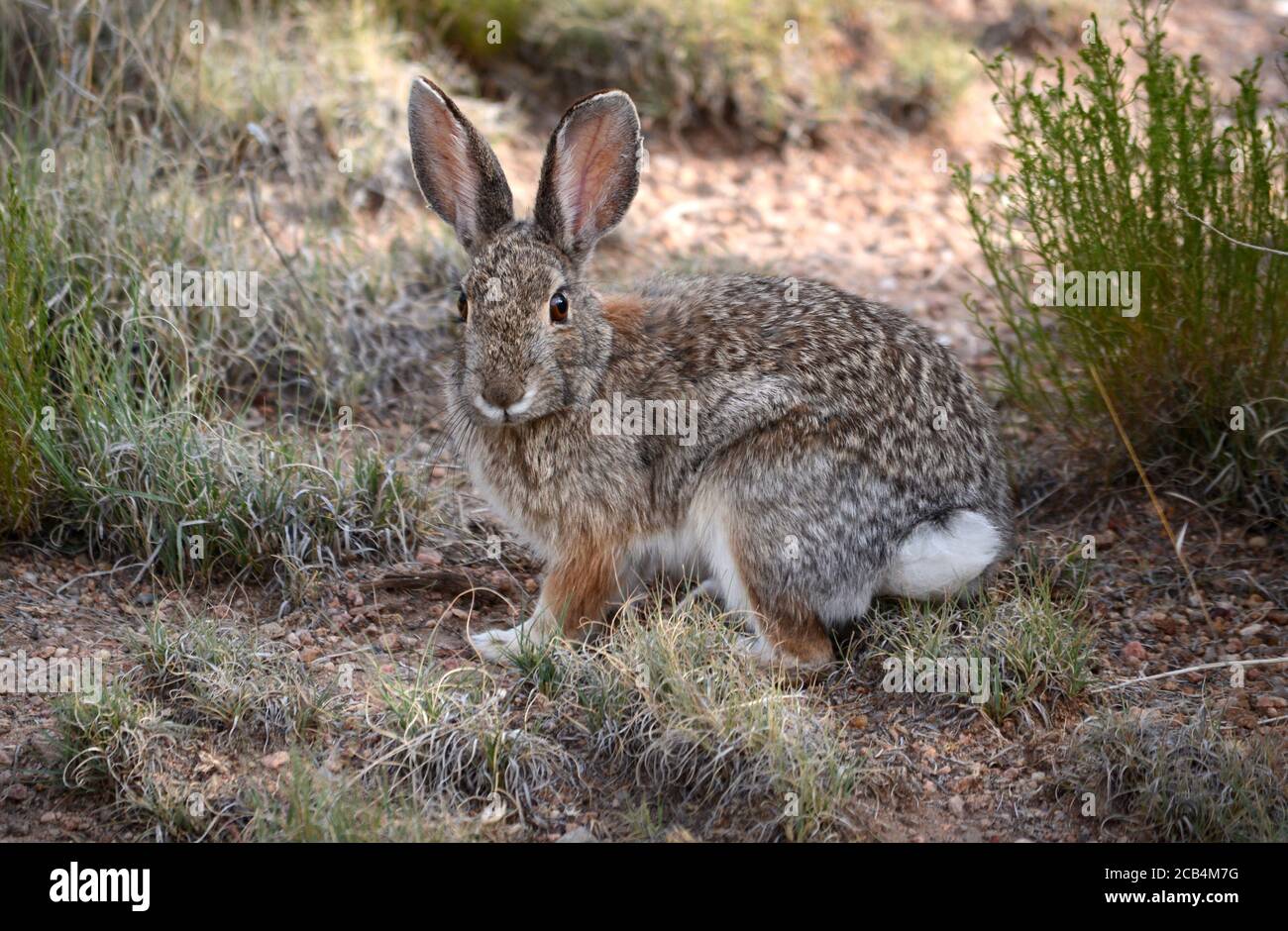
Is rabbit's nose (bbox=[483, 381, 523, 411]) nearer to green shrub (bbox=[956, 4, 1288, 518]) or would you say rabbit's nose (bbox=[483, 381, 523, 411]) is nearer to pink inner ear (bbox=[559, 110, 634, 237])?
pink inner ear (bbox=[559, 110, 634, 237])

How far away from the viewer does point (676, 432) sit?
5133 mm

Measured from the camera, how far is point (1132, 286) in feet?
17.7

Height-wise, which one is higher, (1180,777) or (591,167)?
(591,167)

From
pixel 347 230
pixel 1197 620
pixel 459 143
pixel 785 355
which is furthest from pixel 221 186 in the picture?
pixel 1197 620

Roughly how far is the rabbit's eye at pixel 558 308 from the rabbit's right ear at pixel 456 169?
14.5 inches

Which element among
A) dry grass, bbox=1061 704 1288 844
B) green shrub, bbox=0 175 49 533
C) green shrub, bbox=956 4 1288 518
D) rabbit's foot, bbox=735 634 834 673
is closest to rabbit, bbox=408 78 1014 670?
rabbit's foot, bbox=735 634 834 673

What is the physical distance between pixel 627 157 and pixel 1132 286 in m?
2.00

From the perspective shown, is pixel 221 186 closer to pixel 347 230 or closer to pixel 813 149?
pixel 347 230

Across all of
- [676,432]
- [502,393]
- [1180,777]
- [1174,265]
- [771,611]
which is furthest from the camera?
[1174,265]

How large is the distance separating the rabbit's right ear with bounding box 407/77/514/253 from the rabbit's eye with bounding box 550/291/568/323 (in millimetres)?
368

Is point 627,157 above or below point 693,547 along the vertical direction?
above

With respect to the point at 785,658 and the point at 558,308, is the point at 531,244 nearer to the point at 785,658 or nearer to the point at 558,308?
the point at 558,308

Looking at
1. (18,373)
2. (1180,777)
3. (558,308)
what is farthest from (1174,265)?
(18,373)

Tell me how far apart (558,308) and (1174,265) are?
2.34 m
